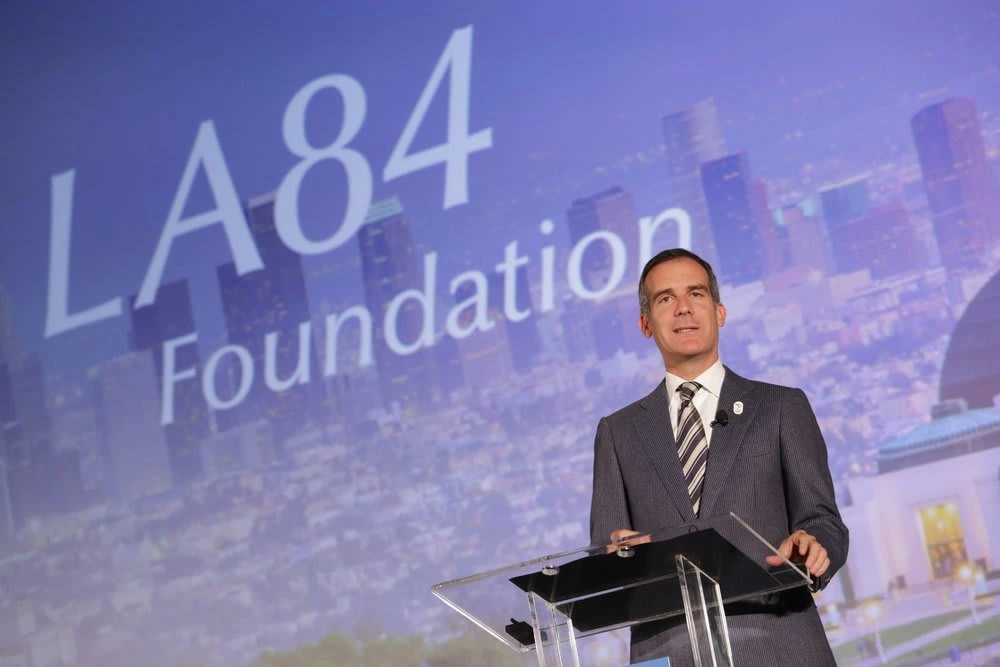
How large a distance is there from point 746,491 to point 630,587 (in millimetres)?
345

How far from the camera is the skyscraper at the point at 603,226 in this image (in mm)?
4629

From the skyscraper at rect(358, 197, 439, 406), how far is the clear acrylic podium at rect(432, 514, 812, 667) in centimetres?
303

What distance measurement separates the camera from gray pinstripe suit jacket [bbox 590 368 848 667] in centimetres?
189

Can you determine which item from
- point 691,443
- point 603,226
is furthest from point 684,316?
point 603,226

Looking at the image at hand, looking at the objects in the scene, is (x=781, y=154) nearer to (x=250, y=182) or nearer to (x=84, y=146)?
(x=250, y=182)

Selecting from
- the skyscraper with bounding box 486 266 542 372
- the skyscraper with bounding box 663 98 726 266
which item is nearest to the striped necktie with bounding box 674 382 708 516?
the skyscraper with bounding box 663 98 726 266

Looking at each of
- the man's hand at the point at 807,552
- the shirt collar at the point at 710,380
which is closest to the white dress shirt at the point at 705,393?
the shirt collar at the point at 710,380

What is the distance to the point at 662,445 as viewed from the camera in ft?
6.97

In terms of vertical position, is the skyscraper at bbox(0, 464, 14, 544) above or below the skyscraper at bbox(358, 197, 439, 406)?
below

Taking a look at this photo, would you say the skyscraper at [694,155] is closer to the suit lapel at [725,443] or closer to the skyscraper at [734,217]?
the skyscraper at [734,217]

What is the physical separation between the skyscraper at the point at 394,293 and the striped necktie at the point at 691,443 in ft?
9.05

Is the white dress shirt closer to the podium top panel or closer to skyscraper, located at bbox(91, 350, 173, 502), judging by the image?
the podium top panel

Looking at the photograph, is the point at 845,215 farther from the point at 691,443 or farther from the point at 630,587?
the point at 630,587

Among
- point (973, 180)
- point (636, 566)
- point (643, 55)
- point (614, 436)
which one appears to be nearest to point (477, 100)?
point (643, 55)
